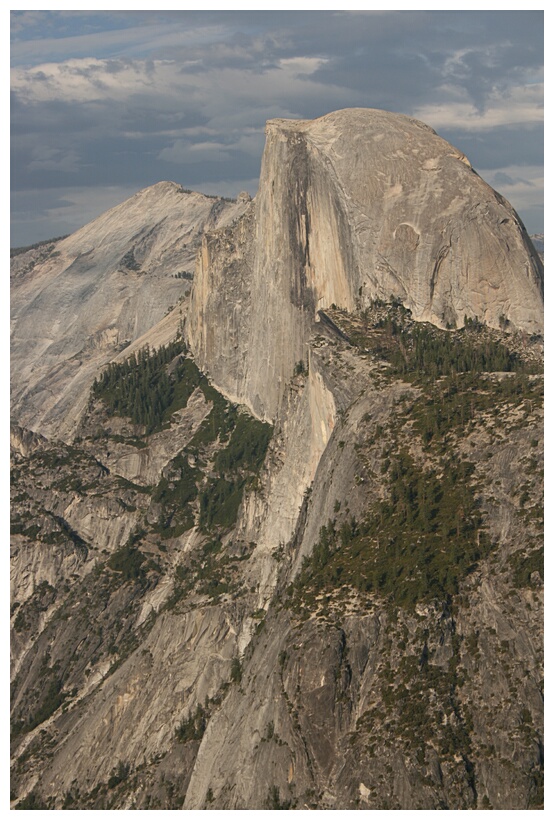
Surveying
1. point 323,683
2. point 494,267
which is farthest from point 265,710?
point 494,267

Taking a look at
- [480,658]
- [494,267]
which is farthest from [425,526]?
[494,267]

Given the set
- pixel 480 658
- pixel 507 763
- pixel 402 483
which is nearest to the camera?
pixel 507 763

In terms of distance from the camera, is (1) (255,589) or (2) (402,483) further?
(1) (255,589)

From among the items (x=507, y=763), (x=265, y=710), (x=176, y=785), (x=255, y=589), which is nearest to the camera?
(x=507, y=763)

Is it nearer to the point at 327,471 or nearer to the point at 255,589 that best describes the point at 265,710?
the point at 327,471

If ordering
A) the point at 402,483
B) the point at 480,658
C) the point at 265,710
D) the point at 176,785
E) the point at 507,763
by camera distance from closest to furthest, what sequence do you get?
the point at 507,763, the point at 480,658, the point at 265,710, the point at 402,483, the point at 176,785
